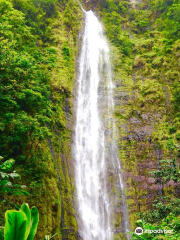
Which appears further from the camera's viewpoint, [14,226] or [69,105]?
[69,105]

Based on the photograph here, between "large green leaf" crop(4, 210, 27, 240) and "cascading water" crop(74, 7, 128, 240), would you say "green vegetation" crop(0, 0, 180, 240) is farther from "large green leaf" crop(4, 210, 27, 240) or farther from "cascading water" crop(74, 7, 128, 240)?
"large green leaf" crop(4, 210, 27, 240)

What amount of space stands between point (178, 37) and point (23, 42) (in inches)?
602

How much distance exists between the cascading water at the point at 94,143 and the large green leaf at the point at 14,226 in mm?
10831

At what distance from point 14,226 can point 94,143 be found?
45.6 feet

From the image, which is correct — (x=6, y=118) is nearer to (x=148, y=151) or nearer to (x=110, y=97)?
(x=148, y=151)

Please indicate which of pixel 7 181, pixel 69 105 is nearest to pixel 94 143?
pixel 69 105

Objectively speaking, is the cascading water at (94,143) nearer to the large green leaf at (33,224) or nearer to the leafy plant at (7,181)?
the leafy plant at (7,181)

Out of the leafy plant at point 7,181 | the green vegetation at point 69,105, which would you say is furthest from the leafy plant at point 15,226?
the green vegetation at point 69,105

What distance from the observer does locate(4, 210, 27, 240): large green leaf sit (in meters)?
1.60

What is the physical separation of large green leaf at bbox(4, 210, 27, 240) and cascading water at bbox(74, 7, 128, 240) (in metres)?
10.8

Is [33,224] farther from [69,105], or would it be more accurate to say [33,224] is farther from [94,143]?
[69,105]

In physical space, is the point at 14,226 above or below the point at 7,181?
Answer: below

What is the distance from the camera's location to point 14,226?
161 centimetres

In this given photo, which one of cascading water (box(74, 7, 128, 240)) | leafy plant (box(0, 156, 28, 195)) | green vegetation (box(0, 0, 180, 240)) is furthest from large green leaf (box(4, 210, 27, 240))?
cascading water (box(74, 7, 128, 240))
